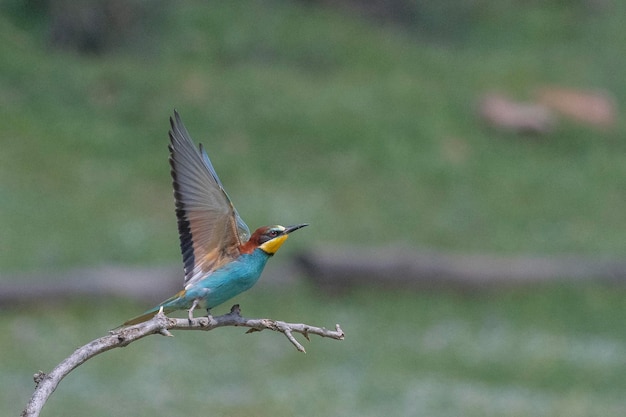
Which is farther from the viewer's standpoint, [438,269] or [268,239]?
[438,269]

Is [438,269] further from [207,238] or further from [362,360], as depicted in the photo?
[207,238]

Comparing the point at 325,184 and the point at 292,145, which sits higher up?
the point at 292,145

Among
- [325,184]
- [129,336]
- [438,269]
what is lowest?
[129,336]

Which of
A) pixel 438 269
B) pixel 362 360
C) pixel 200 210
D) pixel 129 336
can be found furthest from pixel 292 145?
pixel 129 336

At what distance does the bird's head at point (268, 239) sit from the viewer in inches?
91.8

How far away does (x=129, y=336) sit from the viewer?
1.75 m

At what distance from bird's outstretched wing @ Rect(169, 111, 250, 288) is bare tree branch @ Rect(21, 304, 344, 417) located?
0.45 meters

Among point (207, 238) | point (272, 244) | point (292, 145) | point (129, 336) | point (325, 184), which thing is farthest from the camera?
point (292, 145)

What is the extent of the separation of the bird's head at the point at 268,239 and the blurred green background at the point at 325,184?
13.5 feet

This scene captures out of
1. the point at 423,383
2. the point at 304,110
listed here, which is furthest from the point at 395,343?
the point at 304,110

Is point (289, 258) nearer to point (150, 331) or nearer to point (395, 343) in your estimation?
point (395, 343)

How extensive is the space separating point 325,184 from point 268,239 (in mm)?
8821

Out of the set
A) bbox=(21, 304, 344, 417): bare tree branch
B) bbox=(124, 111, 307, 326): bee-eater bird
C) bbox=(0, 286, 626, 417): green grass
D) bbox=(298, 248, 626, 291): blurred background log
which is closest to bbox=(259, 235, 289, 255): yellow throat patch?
bbox=(124, 111, 307, 326): bee-eater bird

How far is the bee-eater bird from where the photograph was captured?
237 cm
